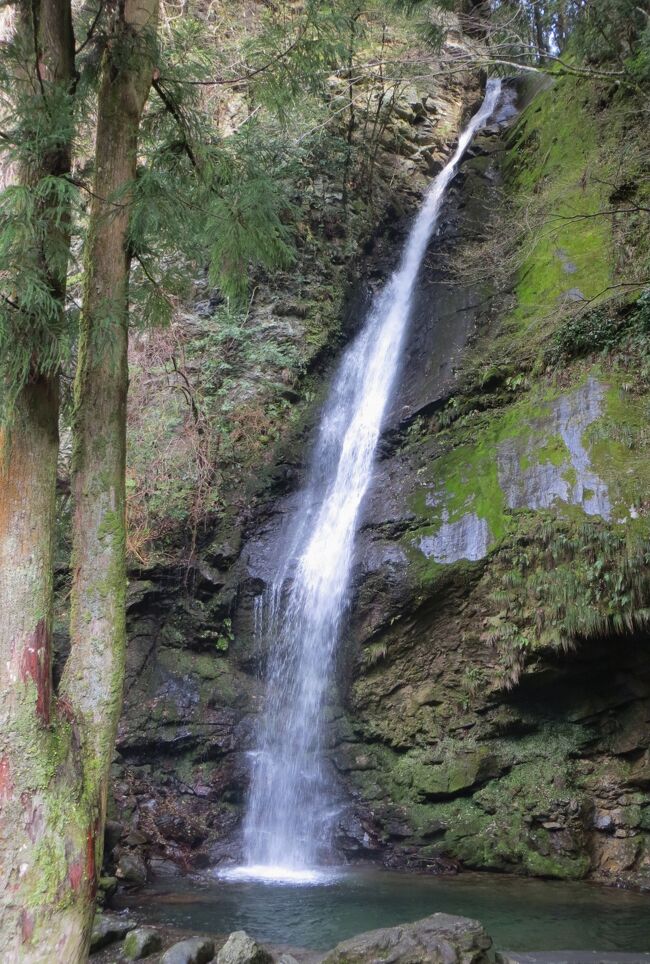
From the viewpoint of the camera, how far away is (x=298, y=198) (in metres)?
14.4

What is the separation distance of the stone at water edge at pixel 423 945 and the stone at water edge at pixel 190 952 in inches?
37.4

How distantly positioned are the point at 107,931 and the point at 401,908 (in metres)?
2.61

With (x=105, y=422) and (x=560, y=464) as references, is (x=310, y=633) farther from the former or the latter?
(x=105, y=422)

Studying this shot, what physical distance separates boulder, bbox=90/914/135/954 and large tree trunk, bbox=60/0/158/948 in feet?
8.88

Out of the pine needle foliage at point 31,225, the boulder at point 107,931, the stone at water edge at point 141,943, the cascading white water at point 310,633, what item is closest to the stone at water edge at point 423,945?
the stone at water edge at point 141,943

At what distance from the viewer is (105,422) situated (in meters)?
3.97

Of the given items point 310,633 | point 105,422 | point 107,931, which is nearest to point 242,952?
point 107,931

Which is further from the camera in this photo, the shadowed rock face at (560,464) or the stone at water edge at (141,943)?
the shadowed rock face at (560,464)

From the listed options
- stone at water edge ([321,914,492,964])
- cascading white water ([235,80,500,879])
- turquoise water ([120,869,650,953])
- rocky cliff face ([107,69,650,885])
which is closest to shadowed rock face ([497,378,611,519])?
rocky cliff face ([107,69,650,885])

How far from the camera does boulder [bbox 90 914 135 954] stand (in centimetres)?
546

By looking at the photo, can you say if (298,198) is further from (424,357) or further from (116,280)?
(116,280)

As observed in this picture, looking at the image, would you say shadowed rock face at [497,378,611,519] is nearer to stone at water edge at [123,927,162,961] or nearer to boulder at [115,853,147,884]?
stone at water edge at [123,927,162,961]

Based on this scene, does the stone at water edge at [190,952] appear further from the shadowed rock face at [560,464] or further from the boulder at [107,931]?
the shadowed rock face at [560,464]

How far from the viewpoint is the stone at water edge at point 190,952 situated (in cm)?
500
